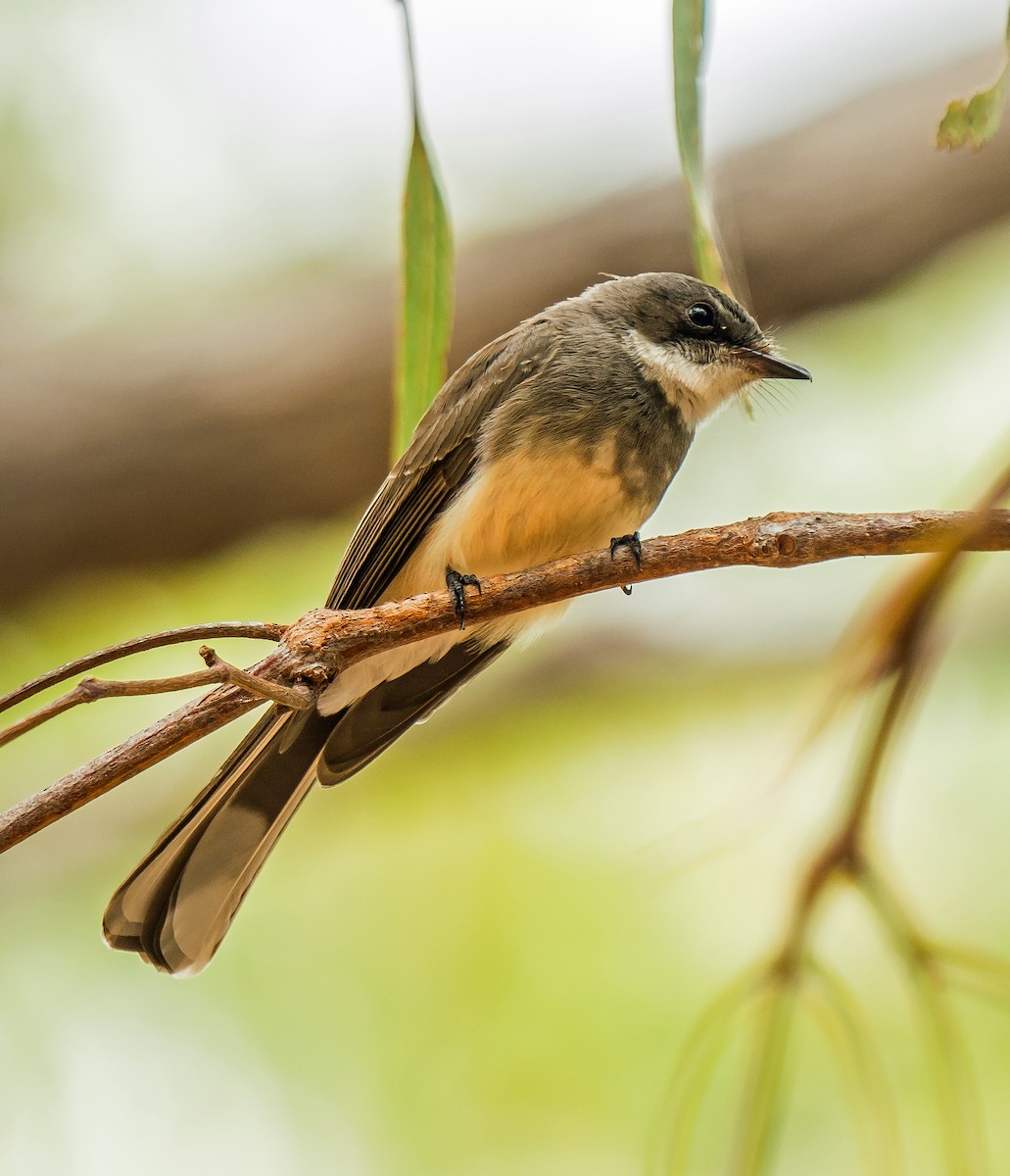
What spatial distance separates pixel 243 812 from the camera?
1.88 meters

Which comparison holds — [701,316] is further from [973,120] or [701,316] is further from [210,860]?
[210,860]

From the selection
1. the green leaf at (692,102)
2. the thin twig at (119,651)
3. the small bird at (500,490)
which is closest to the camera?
the thin twig at (119,651)

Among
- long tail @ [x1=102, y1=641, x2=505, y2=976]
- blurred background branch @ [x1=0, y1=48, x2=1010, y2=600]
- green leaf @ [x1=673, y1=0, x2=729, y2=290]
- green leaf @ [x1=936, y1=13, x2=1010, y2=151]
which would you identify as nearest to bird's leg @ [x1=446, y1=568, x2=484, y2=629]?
long tail @ [x1=102, y1=641, x2=505, y2=976]

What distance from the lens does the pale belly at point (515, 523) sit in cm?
208

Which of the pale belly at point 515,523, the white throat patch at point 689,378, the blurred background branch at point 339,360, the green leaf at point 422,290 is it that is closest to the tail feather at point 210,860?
the pale belly at point 515,523

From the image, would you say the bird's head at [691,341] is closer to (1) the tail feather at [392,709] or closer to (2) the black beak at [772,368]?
(2) the black beak at [772,368]

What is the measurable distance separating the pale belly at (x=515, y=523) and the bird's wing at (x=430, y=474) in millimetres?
40

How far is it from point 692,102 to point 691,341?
105cm

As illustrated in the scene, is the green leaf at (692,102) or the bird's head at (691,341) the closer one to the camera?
the green leaf at (692,102)

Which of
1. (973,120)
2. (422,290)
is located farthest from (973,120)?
(422,290)

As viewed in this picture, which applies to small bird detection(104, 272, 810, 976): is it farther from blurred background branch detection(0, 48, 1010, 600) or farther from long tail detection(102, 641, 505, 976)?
blurred background branch detection(0, 48, 1010, 600)

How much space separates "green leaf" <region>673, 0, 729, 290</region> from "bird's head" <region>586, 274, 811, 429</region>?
87 cm

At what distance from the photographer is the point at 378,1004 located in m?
3.70

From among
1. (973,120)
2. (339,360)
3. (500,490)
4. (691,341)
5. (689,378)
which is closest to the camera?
(973,120)
